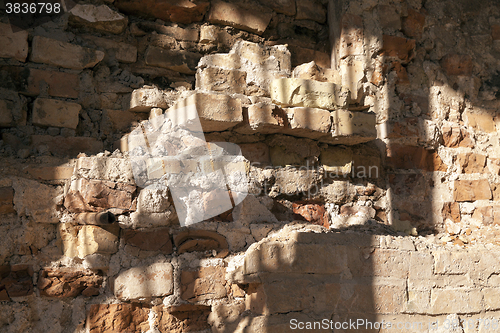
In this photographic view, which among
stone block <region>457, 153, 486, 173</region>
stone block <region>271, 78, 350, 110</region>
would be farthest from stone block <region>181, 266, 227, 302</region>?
stone block <region>457, 153, 486, 173</region>

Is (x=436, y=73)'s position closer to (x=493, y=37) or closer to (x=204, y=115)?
(x=493, y=37)

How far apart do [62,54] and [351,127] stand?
1.56m

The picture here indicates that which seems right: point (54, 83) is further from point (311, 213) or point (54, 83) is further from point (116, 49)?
point (311, 213)

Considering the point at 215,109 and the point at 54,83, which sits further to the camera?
the point at 54,83

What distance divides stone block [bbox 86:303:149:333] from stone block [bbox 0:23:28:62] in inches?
50.6

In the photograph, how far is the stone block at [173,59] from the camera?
2.38 metres

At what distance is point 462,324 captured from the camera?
188 cm

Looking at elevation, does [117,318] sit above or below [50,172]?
below

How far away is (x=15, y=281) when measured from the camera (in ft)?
5.96

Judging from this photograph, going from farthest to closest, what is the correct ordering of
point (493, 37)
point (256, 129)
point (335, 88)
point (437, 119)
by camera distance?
point (493, 37)
point (437, 119)
point (335, 88)
point (256, 129)

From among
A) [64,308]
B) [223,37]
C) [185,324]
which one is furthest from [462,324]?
[223,37]

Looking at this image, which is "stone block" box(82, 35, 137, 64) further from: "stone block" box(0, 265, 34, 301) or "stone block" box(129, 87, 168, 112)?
"stone block" box(0, 265, 34, 301)

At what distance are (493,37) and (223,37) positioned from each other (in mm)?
1857

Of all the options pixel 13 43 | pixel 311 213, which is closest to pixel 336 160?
pixel 311 213
